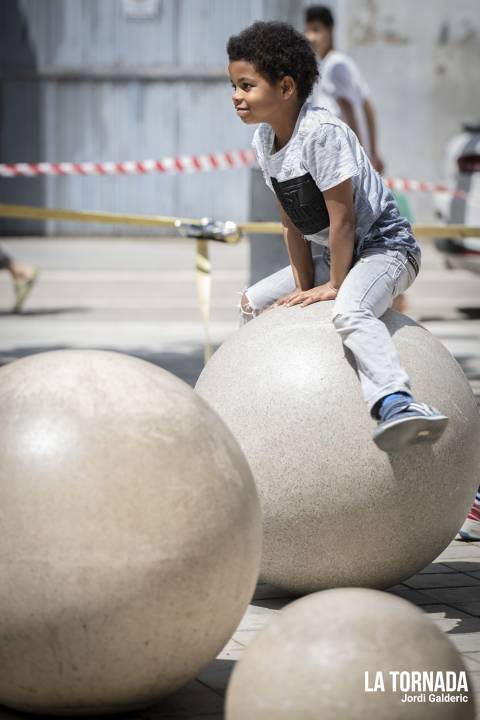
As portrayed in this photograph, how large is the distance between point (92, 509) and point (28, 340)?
8.38 m

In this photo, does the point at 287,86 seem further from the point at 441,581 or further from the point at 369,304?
the point at 441,581

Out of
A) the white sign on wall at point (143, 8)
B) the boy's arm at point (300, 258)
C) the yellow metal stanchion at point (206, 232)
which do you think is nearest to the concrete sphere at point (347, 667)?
the boy's arm at point (300, 258)

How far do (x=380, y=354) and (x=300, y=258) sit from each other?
0.89m

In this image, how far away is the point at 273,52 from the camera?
18.2 ft

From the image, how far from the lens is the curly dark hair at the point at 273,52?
18.2ft

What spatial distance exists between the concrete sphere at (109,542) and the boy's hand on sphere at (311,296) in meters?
1.53

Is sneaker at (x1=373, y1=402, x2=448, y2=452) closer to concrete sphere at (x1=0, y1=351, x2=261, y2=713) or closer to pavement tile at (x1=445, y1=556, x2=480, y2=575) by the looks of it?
concrete sphere at (x1=0, y1=351, x2=261, y2=713)

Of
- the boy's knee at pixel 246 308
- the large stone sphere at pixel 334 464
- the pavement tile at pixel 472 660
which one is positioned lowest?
the pavement tile at pixel 472 660

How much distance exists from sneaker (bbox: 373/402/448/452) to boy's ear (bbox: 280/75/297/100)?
139 centimetres

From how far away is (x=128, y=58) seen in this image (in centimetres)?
2361

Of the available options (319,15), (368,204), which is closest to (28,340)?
(319,15)

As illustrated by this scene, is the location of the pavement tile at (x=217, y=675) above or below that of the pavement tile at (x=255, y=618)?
above

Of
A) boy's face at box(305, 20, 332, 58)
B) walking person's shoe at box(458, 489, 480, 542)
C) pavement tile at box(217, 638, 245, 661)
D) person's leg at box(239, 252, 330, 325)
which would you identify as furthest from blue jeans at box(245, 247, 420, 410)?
boy's face at box(305, 20, 332, 58)

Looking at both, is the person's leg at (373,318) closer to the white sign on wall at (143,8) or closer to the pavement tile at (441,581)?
→ the pavement tile at (441,581)
